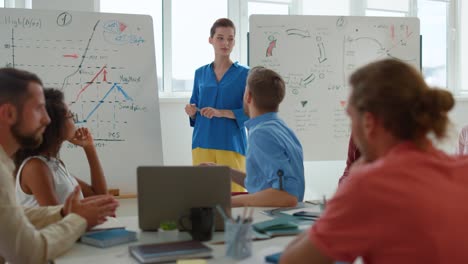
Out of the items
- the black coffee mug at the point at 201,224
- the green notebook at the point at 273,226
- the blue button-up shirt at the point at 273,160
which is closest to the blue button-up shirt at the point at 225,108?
the blue button-up shirt at the point at 273,160

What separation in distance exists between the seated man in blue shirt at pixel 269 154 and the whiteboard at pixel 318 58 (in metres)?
1.79

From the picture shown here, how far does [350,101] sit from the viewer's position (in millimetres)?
1162

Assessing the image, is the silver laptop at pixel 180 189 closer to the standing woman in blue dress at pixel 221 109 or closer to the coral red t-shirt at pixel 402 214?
the coral red t-shirt at pixel 402 214

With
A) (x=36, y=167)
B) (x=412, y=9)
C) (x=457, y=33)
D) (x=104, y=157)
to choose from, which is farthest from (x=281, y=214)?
(x=457, y=33)

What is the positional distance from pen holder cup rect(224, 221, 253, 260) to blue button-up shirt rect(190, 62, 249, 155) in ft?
7.38

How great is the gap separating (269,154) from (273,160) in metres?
0.04

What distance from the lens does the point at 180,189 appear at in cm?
177

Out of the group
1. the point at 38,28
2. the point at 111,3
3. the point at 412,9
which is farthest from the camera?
the point at 412,9

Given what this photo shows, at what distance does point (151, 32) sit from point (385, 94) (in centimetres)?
304

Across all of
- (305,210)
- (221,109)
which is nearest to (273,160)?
(305,210)

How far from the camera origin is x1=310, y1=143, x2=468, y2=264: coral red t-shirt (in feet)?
3.21

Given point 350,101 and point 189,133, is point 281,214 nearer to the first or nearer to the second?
point 350,101

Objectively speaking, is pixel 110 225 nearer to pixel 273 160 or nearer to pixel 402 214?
pixel 273 160

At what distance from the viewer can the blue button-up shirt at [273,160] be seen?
221 cm
